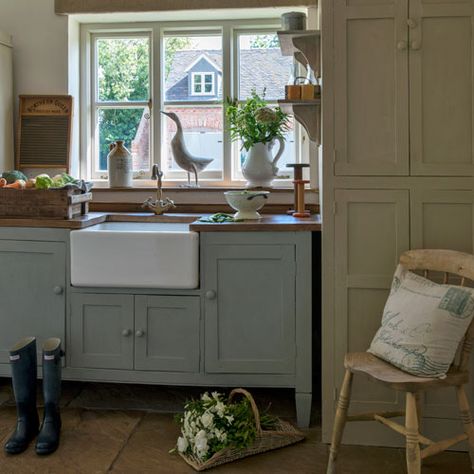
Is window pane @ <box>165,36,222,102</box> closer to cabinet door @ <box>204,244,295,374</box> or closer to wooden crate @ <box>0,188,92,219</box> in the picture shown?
wooden crate @ <box>0,188,92,219</box>

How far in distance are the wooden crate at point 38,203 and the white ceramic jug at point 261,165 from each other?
3.31 ft

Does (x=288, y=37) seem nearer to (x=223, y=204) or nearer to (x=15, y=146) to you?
(x=223, y=204)

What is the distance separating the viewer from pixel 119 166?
11.6 ft

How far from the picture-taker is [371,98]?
2.45 metres

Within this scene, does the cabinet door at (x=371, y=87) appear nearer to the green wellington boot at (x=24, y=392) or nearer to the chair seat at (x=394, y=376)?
the chair seat at (x=394, y=376)

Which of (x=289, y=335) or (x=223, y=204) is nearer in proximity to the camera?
(x=289, y=335)

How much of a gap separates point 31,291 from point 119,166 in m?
0.98

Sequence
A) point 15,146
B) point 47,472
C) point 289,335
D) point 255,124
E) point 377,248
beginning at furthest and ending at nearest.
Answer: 1. point 15,146
2. point 255,124
3. point 289,335
4. point 377,248
5. point 47,472

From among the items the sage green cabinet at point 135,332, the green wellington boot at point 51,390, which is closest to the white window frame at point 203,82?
the sage green cabinet at point 135,332

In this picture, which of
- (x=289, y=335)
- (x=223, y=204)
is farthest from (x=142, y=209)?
→ (x=289, y=335)

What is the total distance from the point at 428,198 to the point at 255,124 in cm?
127

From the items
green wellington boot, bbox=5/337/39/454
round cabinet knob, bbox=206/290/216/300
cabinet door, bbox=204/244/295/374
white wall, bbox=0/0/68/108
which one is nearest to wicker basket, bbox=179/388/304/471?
cabinet door, bbox=204/244/295/374

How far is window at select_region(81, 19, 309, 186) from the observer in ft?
11.9

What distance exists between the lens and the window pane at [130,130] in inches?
146
